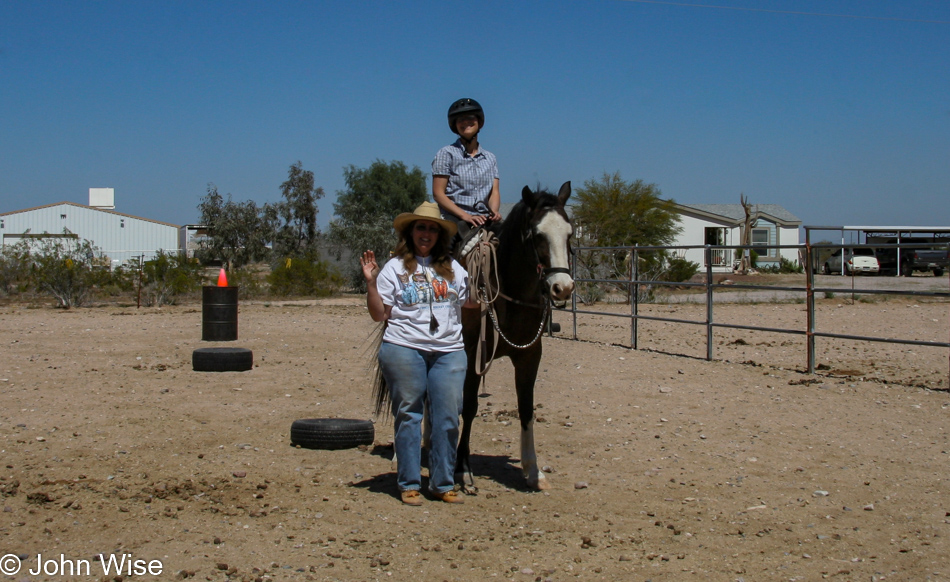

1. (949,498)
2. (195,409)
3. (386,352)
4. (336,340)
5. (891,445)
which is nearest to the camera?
(386,352)

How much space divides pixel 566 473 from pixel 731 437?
181 cm

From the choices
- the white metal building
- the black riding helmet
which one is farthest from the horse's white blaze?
the white metal building

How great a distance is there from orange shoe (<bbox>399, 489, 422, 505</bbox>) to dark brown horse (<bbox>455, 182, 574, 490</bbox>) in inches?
16.7

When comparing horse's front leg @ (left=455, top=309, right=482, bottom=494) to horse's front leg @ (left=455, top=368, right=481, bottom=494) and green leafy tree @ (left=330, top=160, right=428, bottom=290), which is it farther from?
green leafy tree @ (left=330, top=160, right=428, bottom=290)

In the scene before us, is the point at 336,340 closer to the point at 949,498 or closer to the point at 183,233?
the point at 949,498

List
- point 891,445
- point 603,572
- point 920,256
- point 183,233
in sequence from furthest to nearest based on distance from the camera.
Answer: point 183,233
point 920,256
point 891,445
point 603,572

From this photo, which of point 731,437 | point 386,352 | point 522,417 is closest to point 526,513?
point 522,417

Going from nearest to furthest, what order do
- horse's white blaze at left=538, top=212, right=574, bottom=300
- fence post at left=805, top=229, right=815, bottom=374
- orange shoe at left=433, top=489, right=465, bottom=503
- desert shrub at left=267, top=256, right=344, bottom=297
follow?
horse's white blaze at left=538, top=212, right=574, bottom=300, orange shoe at left=433, top=489, right=465, bottom=503, fence post at left=805, top=229, right=815, bottom=374, desert shrub at left=267, top=256, right=344, bottom=297

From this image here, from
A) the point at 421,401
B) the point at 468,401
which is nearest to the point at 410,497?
the point at 421,401

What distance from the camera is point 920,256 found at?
2934 cm

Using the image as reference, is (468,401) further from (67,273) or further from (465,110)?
(67,273)

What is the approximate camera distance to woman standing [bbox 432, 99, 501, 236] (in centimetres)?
531

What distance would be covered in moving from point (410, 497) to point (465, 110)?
261 centimetres

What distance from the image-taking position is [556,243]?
4.35 m
